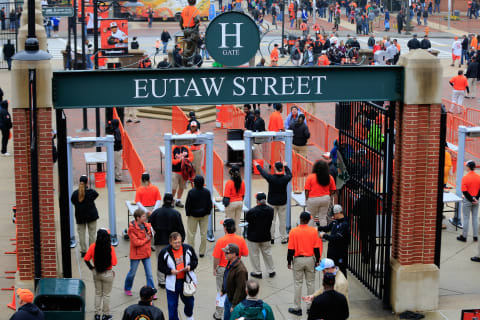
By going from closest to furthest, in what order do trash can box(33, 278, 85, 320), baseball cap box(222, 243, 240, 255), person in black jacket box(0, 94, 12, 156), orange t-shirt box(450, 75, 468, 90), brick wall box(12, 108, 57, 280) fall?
trash can box(33, 278, 85, 320), baseball cap box(222, 243, 240, 255), brick wall box(12, 108, 57, 280), person in black jacket box(0, 94, 12, 156), orange t-shirt box(450, 75, 468, 90)

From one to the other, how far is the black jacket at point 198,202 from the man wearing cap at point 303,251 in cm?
265

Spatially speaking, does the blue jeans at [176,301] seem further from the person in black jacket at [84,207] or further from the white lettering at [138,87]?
the person in black jacket at [84,207]

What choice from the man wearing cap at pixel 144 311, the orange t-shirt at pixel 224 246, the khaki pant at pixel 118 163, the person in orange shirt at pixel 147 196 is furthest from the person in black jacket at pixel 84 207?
the khaki pant at pixel 118 163

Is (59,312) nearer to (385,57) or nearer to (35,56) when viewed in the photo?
(35,56)

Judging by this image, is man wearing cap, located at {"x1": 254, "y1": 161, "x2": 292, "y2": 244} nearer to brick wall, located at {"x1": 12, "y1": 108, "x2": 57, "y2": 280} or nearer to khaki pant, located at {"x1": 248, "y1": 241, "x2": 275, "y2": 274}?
khaki pant, located at {"x1": 248, "y1": 241, "x2": 275, "y2": 274}

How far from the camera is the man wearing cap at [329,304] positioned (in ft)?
33.7

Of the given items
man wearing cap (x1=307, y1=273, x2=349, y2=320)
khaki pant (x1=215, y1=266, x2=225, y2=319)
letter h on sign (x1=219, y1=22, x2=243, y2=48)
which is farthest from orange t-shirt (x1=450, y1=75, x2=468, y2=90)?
man wearing cap (x1=307, y1=273, x2=349, y2=320)

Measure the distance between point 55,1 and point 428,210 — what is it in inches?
1730

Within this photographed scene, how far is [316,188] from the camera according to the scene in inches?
612

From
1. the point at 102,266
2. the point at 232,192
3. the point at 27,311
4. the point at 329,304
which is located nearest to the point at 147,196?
the point at 232,192

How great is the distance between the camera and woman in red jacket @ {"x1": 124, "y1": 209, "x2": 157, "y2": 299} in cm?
1286

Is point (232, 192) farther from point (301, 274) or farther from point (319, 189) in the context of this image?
point (301, 274)

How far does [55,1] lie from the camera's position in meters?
52.8

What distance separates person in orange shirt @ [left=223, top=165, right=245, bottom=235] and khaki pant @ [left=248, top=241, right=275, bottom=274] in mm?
1445
